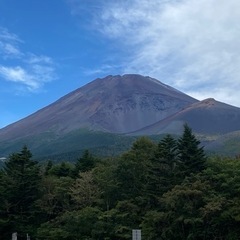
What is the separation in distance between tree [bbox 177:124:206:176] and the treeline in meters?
0.08

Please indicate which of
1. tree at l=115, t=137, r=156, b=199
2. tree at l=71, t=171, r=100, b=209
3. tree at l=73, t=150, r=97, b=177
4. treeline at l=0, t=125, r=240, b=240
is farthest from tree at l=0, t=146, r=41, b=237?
tree at l=115, t=137, r=156, b=199

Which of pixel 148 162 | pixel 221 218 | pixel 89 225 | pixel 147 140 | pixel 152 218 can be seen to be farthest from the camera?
pixel 147 140

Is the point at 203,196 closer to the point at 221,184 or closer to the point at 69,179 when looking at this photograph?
the point at 221,184

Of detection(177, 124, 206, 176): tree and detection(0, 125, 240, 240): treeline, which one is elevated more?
detection(177, 124, 206, 176): tree

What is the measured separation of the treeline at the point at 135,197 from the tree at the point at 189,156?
8cm

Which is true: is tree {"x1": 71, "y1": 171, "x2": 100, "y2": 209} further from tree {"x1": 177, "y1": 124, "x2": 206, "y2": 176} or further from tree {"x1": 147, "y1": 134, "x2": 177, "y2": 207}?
tree {"x1": 177, "y1": 124, "x2": 206, "y2": 176}

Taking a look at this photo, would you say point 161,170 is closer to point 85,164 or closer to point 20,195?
point 85,164

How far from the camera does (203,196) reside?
28.3m

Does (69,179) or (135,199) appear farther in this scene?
(69,179)

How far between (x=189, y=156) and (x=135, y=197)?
530 centimetres

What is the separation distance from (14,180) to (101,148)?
338 feet

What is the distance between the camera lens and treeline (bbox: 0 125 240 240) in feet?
92.9

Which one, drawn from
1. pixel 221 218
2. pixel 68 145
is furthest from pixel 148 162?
pixel 68 145

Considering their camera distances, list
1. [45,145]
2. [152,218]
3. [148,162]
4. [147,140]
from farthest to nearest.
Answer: [45,145], [147,140], [148,162], [152,218]
